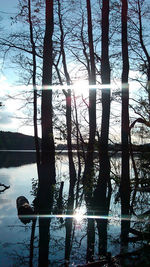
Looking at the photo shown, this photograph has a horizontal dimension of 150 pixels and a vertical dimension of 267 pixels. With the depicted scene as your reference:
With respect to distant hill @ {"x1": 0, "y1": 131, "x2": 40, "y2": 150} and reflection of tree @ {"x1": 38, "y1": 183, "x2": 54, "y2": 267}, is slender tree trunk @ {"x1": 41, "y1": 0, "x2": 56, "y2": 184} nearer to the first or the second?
reflection of tree @ {"x1": 38, "y1": 183, "x2": 54, "y2": 267}

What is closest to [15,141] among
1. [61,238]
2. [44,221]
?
[44,221]

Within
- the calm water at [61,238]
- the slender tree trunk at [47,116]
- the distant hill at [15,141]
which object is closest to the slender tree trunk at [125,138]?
the calm water at [61,238]

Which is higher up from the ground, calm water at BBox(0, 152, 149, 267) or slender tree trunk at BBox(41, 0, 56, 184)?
slender tree trunk at BBox(41, 0, 56, 184)

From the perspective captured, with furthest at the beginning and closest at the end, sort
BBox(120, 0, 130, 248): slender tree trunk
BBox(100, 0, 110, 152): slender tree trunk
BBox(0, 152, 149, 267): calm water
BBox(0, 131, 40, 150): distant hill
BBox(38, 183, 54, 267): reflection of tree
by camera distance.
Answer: BBox(0, 131, 40, 150): distant hill < BBox(100, 0, 110, 152): slender tree trunk < BBox(120, 0, 130, 248): slender tree trunk < BBox(38, 183, 54, 267): reflection of tree < BBox(0, 152, 149, 267): calm water

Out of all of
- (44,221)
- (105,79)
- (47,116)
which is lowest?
(44,221)

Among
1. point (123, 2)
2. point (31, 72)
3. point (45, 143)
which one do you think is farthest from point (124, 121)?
point (31, 72)

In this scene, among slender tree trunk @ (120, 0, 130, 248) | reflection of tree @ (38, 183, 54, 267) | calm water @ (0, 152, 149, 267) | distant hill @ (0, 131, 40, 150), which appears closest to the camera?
calm water @ (0, 152, 149, 267)

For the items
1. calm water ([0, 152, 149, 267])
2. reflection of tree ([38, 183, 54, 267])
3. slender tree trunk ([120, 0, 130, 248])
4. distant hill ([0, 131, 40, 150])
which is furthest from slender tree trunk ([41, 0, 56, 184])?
distant hill ([0, 131, 40, 150])

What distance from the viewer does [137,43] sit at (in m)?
15.7

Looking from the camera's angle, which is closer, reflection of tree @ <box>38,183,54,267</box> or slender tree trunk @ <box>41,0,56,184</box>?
reflection of tree @ <box>38,183,54,267</box>

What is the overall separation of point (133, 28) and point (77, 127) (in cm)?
775

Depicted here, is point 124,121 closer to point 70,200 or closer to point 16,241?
point 70,200

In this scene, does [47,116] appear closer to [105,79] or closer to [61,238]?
[105,79]

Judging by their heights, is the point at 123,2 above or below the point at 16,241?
above
